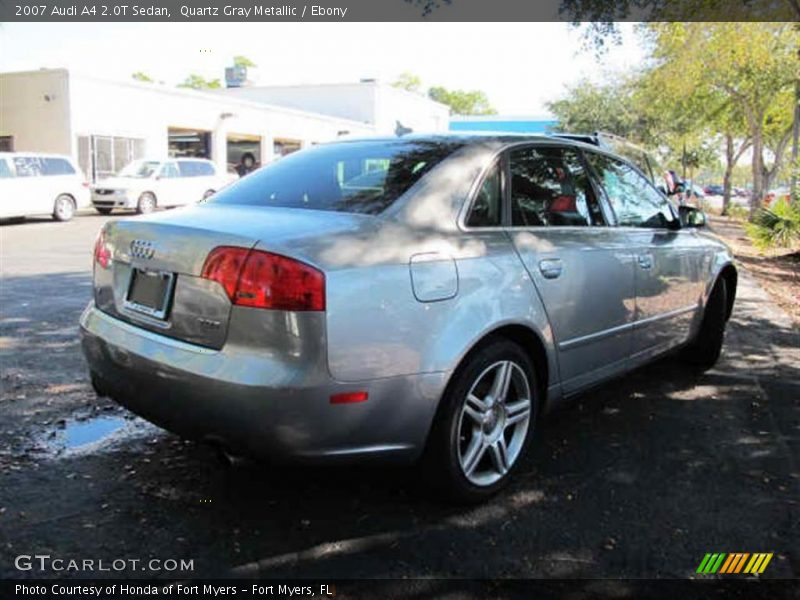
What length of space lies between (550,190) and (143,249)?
6.94ft

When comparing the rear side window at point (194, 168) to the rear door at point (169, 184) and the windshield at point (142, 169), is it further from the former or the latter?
the windshield at point (142, 169)

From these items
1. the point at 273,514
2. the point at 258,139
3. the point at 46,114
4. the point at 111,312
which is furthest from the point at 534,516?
the point at 258,139

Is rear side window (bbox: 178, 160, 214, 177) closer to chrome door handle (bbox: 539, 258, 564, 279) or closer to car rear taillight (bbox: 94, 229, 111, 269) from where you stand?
car rear taillight (bbox: 94, 229, 111, 269)

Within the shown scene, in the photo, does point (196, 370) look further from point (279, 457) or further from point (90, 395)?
point (90, 395)

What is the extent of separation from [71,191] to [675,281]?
739 inches

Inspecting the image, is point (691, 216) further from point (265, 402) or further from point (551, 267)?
point (265, 402)

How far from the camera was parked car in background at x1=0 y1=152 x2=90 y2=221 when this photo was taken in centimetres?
1850

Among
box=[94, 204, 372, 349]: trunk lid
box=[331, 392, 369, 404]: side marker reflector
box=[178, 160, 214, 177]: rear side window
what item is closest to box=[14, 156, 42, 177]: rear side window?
box=[178, 160, 214, 177]: rear side window

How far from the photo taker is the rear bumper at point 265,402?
280 cm

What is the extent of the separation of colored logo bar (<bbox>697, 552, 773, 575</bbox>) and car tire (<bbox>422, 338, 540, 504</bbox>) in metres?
0.94

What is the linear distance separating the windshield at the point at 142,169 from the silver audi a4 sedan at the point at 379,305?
64.9 ft

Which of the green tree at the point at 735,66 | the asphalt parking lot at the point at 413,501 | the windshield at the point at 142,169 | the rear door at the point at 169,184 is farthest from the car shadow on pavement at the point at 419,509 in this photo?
the windshield at the point at 142,169

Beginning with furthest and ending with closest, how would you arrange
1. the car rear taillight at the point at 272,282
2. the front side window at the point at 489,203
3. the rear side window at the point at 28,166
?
1. the rear side window at the point at 28,166
2. the front side window at the point at 489,203
3. the car rear taillight at the point at 272,282

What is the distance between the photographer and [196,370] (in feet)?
9.58
